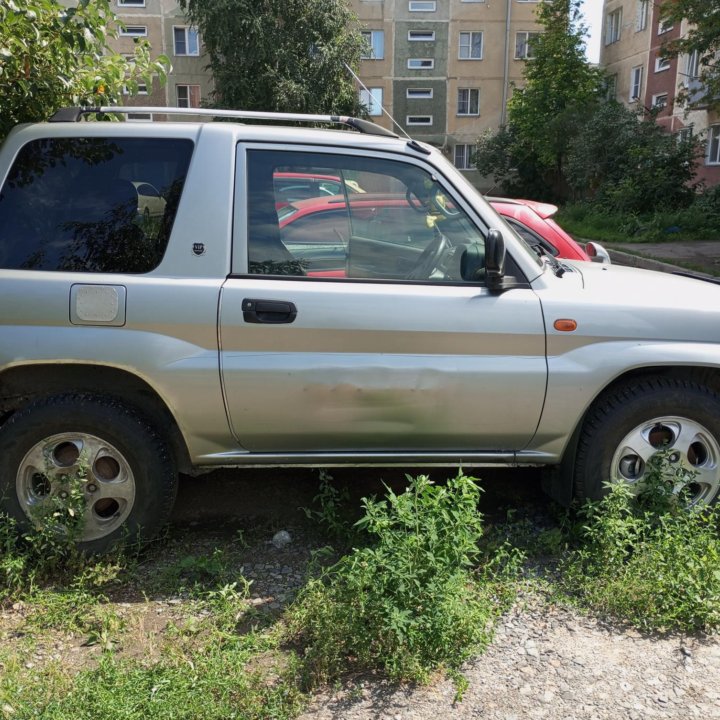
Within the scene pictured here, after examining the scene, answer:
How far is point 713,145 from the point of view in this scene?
2753cm

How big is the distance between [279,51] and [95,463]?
106ft

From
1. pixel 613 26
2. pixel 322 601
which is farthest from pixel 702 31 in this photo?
pixel 613 26

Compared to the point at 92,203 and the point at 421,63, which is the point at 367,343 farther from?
the point at 421,63

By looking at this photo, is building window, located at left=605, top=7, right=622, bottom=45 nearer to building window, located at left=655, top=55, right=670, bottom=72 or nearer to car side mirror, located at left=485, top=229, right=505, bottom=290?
building window, located at left=655, top=55, right=670, bottom=72

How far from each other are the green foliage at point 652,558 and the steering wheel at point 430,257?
4.59 feet

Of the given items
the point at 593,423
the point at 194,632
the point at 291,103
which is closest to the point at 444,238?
the point at 593,423

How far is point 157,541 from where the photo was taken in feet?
12.7

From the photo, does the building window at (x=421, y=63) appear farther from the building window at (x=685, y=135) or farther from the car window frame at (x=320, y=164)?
the car window frame at (x=320, y=164)

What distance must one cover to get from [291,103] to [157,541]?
31308 mm

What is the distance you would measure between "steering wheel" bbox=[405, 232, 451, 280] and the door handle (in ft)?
2.03

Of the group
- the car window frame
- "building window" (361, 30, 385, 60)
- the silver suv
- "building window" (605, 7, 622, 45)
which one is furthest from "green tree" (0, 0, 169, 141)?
"building window" (605, 7, 622, 45)

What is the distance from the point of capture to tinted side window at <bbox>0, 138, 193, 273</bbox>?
3455 millimetres

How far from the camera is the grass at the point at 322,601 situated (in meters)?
2.72

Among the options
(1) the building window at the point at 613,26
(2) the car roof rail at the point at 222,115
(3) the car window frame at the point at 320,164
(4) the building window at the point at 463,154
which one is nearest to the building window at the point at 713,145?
(1) the building window at the point at 613,26
